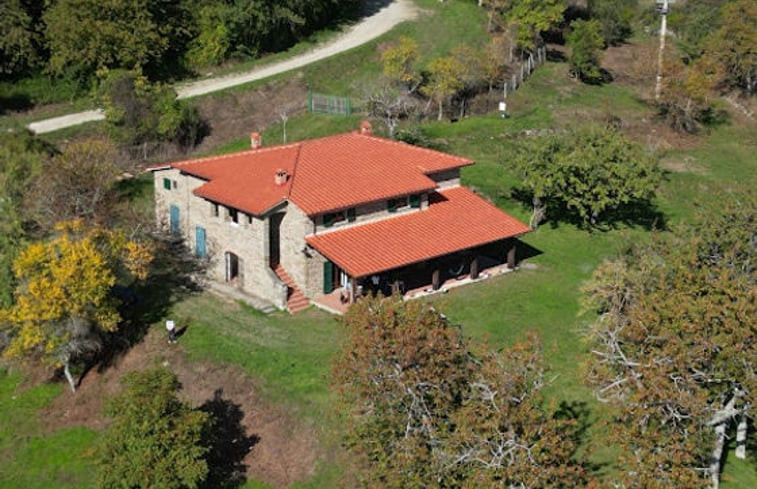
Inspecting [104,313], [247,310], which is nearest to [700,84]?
[247,310]

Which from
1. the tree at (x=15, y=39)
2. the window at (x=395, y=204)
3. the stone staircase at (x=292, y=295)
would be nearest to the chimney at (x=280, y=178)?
the stone staircase at (x=292, y=295)

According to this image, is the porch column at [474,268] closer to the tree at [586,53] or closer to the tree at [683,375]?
the tree at [683,375]

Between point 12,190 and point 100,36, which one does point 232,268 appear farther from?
point 100,36

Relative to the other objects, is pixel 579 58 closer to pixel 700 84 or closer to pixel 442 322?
pixel 700 84

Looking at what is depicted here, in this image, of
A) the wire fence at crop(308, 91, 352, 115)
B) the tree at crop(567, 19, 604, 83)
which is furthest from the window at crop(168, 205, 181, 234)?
the tree at crop(567, 19, 604, 83)

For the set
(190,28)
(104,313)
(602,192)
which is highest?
(190,28)

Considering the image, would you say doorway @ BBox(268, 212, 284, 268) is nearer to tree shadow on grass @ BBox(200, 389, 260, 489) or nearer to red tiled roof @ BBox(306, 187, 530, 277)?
red tiled roof @ BBox(306, 187, 530, 277)
